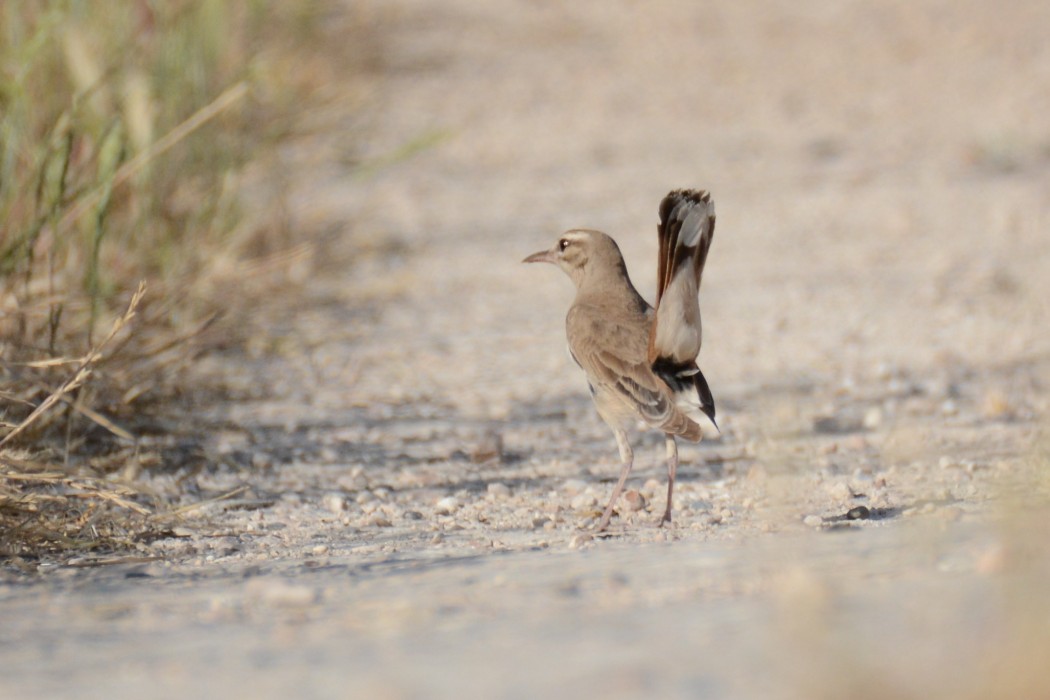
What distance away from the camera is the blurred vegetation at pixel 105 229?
388 cm

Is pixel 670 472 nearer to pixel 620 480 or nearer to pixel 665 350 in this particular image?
pixel 620 480

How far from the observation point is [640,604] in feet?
9.24

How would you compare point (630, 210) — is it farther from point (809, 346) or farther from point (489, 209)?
point (809, 346)

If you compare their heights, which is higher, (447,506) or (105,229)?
(105,229)

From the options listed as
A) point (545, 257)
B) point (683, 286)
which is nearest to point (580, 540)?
point (683, 286)

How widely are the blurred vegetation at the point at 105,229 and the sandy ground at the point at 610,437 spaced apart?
0.87ft

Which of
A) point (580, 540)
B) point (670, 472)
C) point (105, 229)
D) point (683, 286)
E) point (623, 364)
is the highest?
point (105, 229)

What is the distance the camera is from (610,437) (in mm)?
5168

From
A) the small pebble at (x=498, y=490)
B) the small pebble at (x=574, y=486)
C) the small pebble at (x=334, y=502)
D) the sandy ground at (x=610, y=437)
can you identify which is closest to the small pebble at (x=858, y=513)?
the sandy ground at (x=610, y=437)

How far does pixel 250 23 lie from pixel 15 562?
539cm

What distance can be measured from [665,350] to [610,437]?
4.00 feet

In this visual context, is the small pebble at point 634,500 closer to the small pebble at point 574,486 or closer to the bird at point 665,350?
the bird at point 665,350

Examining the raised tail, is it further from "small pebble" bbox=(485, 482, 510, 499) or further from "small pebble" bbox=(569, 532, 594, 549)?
"small pebble" bbox=(485, 482, 510, 499)

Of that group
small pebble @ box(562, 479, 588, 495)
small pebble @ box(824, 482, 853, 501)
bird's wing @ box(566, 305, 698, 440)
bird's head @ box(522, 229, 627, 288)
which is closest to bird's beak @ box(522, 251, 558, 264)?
bird's head @ box(522, 229, 627, 288)
